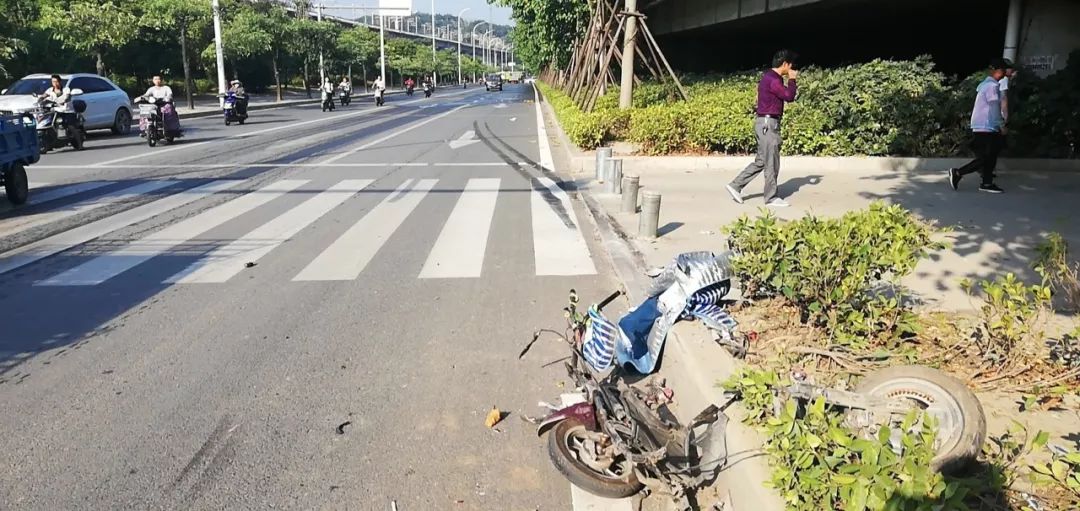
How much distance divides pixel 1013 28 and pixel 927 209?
7.53 meters

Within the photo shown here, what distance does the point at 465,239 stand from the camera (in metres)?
8.30

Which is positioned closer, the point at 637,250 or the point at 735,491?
the point at 735,491

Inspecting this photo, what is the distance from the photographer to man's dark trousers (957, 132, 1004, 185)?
32.5 ft

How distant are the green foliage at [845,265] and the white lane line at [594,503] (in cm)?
143

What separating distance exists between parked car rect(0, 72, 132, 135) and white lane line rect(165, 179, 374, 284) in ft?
37.6

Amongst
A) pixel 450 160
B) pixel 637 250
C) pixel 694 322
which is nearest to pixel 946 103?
pixel 637 250

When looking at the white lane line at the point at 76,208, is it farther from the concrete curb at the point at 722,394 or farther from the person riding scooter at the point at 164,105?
the concrete curb at the point at 722,394

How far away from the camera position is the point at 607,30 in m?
20.5

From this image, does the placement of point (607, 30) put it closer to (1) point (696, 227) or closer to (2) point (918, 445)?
(1) point (696, 227)

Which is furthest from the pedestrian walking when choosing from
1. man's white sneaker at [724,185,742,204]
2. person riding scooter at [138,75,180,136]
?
person riding scooter at [138,75,180,136]

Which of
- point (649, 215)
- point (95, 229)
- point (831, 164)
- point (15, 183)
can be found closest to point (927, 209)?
point (831, 164)

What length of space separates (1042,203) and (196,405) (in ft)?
32.3

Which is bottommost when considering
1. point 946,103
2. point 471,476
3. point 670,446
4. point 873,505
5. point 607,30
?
point 471,476

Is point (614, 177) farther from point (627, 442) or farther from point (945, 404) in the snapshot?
point (945, 404)
